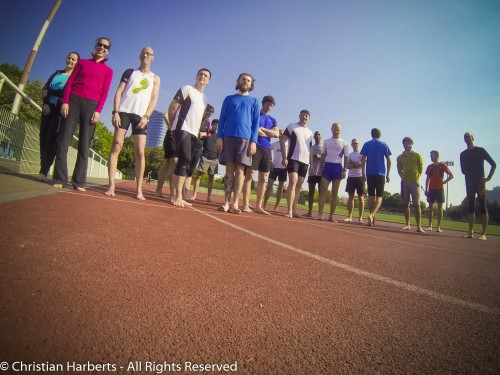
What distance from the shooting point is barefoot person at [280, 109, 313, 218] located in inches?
248

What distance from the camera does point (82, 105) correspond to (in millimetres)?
4043

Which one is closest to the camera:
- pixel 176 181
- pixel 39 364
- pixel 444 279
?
pixel 39 364

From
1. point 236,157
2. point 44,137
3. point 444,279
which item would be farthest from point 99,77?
point 444,279

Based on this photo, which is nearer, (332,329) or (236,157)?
(332,329)

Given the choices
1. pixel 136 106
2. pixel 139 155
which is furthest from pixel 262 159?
pixel 136 106

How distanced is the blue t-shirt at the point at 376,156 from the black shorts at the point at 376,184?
0.11 metres

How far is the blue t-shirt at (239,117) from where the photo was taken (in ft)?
15.6

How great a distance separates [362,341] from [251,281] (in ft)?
2.26

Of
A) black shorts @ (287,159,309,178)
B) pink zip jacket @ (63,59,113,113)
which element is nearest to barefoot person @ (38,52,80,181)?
pink zip jacket @ (63,59,113,113)

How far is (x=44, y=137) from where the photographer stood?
15.2 ft

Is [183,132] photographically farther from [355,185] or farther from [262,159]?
[355,185]

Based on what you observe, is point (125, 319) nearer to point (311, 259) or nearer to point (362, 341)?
point (362, 341)

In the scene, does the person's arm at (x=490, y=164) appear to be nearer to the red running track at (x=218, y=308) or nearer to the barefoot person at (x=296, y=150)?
the barefoot person at (x=296, y=150)

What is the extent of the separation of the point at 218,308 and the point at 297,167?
550cm
